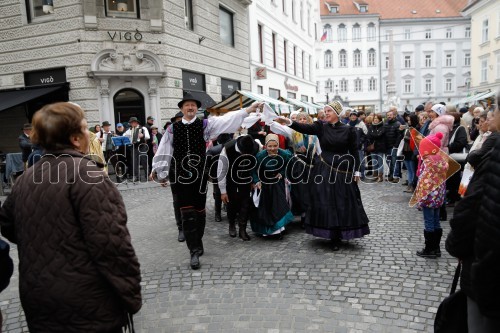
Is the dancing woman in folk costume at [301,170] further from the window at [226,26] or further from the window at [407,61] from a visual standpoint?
the window at [407,61]

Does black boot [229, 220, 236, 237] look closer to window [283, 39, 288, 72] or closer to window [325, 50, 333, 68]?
window [283, 39, 288, 72]

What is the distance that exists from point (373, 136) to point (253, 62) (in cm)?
1244

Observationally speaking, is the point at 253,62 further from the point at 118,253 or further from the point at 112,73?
the point at 118,253

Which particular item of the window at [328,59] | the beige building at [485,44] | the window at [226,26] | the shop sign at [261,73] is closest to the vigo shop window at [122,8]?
the window at [226,26]

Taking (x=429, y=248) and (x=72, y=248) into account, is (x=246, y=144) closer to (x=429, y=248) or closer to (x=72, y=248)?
(x=429, y=248)

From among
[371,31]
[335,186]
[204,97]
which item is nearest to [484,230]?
[335,186]

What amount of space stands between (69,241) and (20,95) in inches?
602

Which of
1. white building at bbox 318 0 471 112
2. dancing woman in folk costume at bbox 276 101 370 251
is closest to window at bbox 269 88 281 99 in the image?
dancing woman in folk costume at bbox 276 101 370 251

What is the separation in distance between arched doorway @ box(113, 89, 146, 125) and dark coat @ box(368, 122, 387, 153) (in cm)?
870

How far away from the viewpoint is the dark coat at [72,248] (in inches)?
80.7

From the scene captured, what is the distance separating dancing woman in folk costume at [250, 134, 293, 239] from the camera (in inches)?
243

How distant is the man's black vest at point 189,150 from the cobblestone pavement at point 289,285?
3.88 ft

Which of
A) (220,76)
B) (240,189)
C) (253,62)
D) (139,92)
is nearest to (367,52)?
(253,62)

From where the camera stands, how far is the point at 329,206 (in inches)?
216
